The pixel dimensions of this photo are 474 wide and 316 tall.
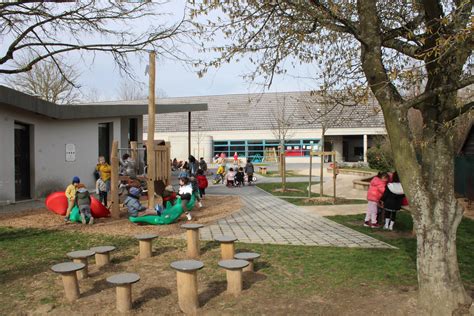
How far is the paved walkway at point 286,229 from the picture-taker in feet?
28.4

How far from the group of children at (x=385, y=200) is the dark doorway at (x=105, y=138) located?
13.4 meters

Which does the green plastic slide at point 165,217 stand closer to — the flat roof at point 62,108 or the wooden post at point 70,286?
the wooden post at point 70,286

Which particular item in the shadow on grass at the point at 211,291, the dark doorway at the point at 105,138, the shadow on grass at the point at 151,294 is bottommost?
the shadow on grass at the point at 151,294

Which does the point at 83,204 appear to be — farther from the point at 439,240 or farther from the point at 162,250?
the point at 439,240

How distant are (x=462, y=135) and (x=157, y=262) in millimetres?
16865

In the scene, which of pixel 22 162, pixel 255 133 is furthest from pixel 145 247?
pixel 255 133

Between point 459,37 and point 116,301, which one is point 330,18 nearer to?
point 459,37

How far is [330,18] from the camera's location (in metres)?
5.37

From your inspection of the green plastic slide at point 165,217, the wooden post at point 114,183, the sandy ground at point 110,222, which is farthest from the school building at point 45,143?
the green plastic slide at point 165,217

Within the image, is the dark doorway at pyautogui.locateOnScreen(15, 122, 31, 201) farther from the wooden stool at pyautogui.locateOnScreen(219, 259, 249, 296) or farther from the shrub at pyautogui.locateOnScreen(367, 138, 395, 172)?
the shrub at pyautogui.locateOnScreen(367, 138, 395, 172)

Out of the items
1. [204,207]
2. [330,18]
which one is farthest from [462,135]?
[330,18]

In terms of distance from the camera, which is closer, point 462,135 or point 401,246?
point 401,246

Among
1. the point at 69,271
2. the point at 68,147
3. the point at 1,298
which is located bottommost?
the point at 1,298

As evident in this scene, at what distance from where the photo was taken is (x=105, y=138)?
20.6 meters
